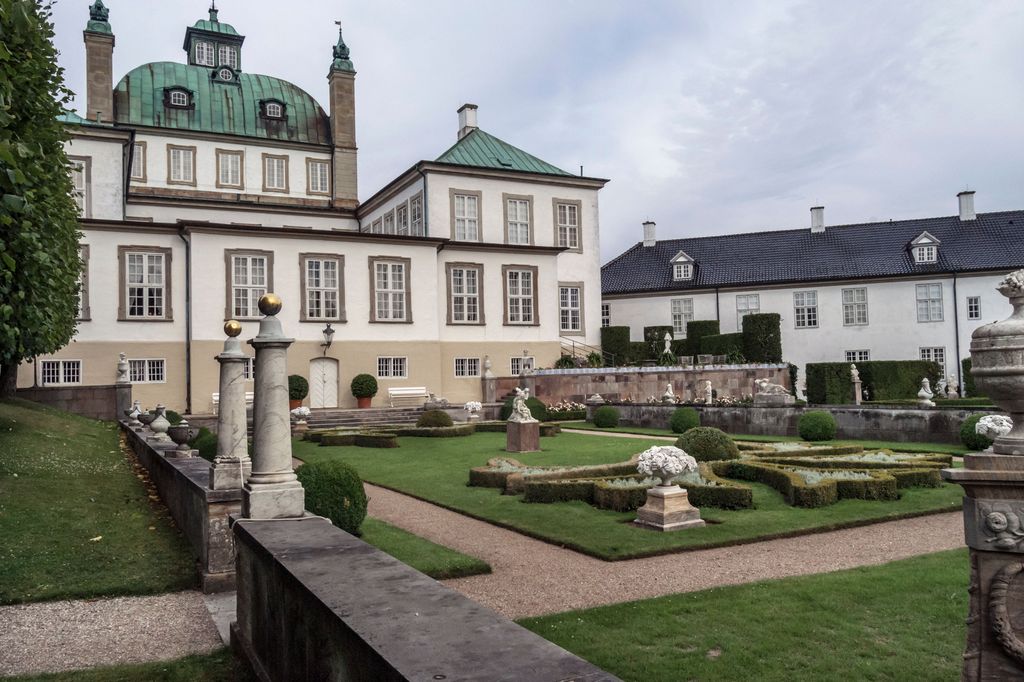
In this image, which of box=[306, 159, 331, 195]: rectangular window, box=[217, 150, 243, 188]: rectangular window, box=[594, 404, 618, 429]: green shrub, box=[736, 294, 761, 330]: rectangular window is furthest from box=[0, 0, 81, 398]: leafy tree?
box=[736, 294, 761, 330]: rectangular window

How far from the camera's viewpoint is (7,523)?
9.28m

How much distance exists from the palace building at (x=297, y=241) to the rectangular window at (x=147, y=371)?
0.05 m

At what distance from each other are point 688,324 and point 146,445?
3368 cm

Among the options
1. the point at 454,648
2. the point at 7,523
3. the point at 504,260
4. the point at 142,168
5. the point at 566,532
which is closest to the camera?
the point at 454,648

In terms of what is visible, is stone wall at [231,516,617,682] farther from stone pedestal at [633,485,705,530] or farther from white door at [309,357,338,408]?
white door at [309,357,338,408]

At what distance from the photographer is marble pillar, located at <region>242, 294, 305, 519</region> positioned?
6117 millimetres

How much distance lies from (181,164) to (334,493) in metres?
37.8

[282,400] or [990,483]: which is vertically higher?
[282,400]

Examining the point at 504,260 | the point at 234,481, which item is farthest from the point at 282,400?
the point at 504,260

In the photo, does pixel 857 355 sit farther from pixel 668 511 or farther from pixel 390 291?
pixel 668 511

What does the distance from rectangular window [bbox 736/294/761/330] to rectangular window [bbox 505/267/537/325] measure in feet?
46.3

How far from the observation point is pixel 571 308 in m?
40.9

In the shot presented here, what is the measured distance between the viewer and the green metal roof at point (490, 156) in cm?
4016

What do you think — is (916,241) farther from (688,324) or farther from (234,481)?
(234,481)
